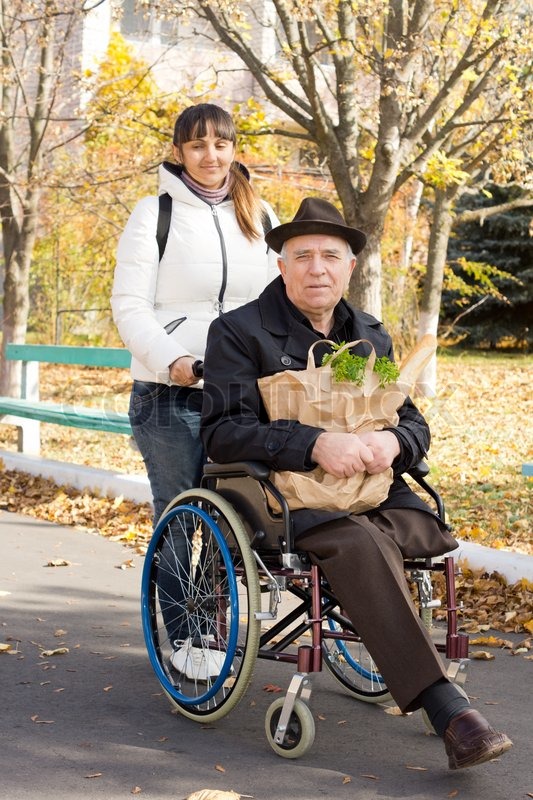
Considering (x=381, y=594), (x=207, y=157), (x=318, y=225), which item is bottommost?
(x=381, y=594)

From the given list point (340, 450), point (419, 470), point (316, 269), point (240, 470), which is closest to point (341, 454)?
point (340, 450)

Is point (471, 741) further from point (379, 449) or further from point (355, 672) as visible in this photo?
point (355, 672)

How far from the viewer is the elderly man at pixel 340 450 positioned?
3.55m

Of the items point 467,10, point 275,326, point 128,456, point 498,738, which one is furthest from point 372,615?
point 467,10

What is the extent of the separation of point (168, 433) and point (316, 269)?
94 cm

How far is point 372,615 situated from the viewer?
3.62 m

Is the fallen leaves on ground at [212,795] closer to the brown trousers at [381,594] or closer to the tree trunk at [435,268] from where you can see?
the brown trousers at [381,594]

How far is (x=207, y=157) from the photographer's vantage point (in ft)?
15.0

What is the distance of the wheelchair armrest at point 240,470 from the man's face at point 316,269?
2.06 ft

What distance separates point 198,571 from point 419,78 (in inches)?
370

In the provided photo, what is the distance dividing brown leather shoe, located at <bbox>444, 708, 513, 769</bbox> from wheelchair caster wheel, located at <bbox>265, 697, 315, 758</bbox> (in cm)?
46

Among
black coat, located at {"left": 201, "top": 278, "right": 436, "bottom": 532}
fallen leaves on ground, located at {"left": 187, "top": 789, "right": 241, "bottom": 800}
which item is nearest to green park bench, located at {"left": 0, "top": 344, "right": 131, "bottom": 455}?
black coat, located at {"left": 201, "top": 278, "right": 436, "bottom": 532}

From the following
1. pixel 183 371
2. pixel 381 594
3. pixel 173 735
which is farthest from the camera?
pixel 183 371

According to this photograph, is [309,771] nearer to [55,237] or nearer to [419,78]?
[419,78]
